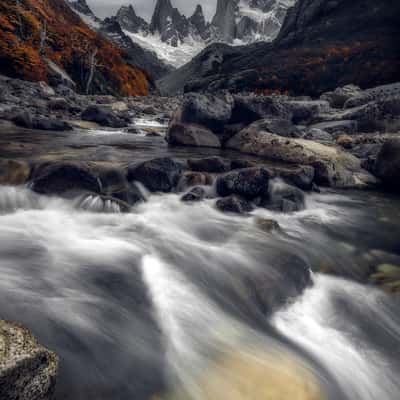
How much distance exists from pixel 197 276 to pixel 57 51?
140ft

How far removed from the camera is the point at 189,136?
11742 mm

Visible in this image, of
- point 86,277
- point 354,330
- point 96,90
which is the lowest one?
point 354,330

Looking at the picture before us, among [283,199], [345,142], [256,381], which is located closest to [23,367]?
[256,381]

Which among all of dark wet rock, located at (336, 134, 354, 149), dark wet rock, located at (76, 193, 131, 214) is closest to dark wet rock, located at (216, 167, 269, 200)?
dark wet rock, located at (76, 193, 131, 214)


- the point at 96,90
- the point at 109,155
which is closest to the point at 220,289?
the point at 109,155

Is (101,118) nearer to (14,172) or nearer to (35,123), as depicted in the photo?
(35,123)

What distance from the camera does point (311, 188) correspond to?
7.88 meters

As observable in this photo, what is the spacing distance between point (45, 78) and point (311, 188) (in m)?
28.4

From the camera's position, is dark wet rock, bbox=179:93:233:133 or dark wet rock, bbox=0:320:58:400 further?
dark wet rock, bbox=179:93:233:133

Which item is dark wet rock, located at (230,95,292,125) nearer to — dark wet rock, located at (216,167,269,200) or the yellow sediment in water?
dark wet rock, located at (216,167,269,200)

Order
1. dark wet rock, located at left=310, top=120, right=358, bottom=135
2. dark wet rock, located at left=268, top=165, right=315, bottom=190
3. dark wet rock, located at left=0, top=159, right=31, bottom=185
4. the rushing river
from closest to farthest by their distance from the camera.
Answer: the rushing river
dark wet rock, located at left=0, top=159, right=31, bottom=185
dark wet rock, located at left=268, top=165, right=315, bottom=190
dark wet rock, located at left=310, top=120, right=358, bottom=135

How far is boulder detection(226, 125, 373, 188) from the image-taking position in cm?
863

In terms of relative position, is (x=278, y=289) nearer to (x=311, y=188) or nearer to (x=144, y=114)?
(x=311, y=188)

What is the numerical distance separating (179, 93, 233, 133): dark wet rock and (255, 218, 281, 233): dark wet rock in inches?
296
